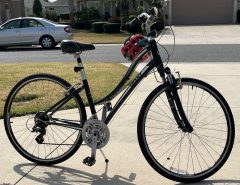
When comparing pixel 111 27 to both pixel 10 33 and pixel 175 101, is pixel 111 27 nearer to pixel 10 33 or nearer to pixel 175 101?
pixel 10 33

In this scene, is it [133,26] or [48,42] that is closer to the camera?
[133,26]

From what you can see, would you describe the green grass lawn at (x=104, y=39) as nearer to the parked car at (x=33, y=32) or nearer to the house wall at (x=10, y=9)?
the parked car at (x=33, y=32)

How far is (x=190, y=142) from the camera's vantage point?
4074 mm

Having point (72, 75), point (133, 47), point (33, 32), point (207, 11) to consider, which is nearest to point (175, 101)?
point (133, 47)

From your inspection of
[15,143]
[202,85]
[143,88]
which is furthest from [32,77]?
[143,88]

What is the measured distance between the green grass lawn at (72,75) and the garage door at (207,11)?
27.4 m

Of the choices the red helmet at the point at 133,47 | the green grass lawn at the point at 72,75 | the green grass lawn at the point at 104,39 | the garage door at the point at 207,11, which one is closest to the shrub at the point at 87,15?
the garage door at the point at 207,11

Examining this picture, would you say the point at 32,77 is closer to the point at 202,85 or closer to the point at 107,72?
the point at 202,85

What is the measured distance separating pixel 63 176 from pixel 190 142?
1292 mm

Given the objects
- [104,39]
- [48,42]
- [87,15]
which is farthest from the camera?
[87,15]

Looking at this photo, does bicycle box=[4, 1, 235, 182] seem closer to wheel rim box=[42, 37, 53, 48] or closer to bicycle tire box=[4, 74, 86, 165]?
bicycle tire box=[4, 74, 86, 165]

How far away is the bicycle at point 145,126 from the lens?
3490 mm

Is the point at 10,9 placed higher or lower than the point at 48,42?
higher

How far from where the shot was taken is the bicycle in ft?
11.5
